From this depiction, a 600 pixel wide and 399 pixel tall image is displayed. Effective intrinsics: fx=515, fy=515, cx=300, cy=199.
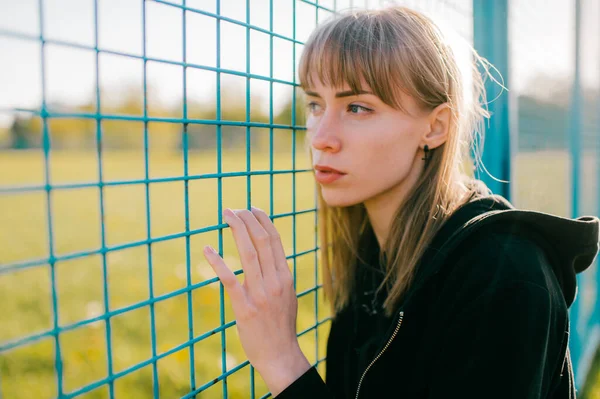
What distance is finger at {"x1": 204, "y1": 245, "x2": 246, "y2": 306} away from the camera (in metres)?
1.22

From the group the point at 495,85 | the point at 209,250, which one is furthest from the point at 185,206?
the point at 495,85

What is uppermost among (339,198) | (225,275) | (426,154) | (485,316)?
(426,154)

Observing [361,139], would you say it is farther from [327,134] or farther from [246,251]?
[246,251]

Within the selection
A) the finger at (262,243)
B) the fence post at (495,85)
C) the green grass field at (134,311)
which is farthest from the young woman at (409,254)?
the fence post at (495,85)

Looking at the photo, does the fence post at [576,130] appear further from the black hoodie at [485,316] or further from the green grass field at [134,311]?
the black hoodie at [485,316]

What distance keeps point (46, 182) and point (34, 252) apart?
697 cm

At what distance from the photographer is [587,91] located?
3.62m

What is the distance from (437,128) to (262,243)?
74 centimetres

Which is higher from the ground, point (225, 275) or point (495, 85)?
point (495, 85)

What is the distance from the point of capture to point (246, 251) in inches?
49.5

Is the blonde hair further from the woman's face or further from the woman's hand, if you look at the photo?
the woman's hand

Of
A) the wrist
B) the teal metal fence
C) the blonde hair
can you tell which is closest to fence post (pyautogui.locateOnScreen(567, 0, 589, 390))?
the teal metal fence

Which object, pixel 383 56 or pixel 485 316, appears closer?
pixel 485 316

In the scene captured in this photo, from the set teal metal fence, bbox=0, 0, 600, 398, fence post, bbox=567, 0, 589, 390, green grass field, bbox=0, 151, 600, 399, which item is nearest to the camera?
teal metal fence, bbox=0, 0, 600, 398
